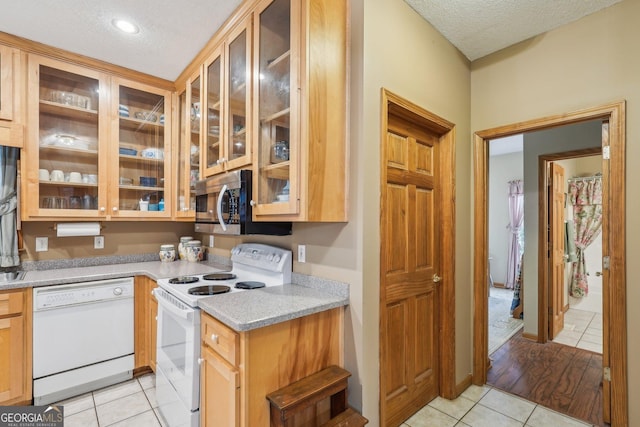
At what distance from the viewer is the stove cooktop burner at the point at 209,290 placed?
1.81 meters

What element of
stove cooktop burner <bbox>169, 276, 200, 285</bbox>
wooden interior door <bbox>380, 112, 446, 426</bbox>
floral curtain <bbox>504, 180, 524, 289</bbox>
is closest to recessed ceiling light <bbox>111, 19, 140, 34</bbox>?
stove cooktop burner <bbox>169, 276, 200, 285</bbox>

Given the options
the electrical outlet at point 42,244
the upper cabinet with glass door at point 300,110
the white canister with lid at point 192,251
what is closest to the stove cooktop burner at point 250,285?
the upper cabinet with glass door at point 300,110

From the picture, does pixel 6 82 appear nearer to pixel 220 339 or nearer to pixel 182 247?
pixel 182 247

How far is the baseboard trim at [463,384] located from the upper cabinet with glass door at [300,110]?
1773 mm

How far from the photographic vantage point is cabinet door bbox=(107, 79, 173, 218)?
2779mm

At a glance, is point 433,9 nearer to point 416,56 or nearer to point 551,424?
point 416,56

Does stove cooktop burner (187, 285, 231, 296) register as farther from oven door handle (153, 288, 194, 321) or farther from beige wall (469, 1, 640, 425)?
beige wall (469, 1, 640, 425)

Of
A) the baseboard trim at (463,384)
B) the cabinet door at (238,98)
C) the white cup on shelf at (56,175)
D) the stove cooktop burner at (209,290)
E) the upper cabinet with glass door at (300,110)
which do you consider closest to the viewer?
the upper cabinet with glass door at (300,110)

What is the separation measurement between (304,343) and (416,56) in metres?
1.95

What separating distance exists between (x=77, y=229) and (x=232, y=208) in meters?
1.76

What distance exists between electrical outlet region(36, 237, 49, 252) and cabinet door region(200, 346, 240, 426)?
2.11 metres

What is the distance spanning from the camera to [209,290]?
187 cm

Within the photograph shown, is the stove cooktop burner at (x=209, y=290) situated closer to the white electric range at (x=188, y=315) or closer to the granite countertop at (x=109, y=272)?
the white electric range at (x=188, y=315)

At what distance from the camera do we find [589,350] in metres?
3.22
